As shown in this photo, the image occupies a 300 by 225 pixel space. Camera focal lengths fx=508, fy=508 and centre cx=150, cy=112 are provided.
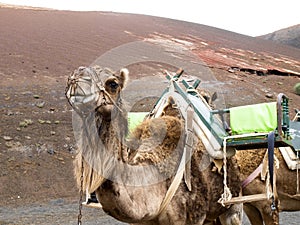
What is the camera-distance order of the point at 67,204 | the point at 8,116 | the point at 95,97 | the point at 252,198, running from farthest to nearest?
the point at 8,116, the point at 67,204, the point at 252,198, the point at 95,97

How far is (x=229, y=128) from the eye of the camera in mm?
3994

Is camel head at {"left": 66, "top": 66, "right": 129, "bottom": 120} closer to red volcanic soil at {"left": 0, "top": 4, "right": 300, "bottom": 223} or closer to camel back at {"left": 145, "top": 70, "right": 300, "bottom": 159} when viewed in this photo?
red volcanic soil at {"left": 0, "top": 4, "right": 300, "bottom": 223}

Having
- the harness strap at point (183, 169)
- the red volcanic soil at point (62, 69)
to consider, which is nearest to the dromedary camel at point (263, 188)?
the harness strap at point (183, 169)

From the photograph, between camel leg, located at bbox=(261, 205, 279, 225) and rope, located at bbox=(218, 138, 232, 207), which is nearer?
rope, located at bbox=(218, 138, 232, 207)

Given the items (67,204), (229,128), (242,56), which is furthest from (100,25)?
(229,128)

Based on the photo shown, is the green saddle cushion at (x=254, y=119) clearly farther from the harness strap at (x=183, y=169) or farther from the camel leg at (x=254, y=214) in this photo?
the camel leg at (x=254, y=214)

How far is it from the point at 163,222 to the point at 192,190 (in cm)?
36

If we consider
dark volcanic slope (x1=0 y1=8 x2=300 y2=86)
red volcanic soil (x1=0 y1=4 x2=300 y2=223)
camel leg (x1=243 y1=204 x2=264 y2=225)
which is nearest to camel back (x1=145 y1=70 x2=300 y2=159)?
red volcanic soil (x1=0 y1=4 x2=300 y2=223)

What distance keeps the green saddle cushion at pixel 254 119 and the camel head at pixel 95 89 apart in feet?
4.14

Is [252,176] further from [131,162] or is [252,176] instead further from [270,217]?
[131,162]

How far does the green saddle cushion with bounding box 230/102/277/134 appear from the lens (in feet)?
12.3

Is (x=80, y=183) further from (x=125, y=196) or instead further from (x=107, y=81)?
(x=107, y=81)

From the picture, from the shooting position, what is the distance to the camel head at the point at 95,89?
2.68 metres

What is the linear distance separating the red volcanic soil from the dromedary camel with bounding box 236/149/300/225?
1951 mm
